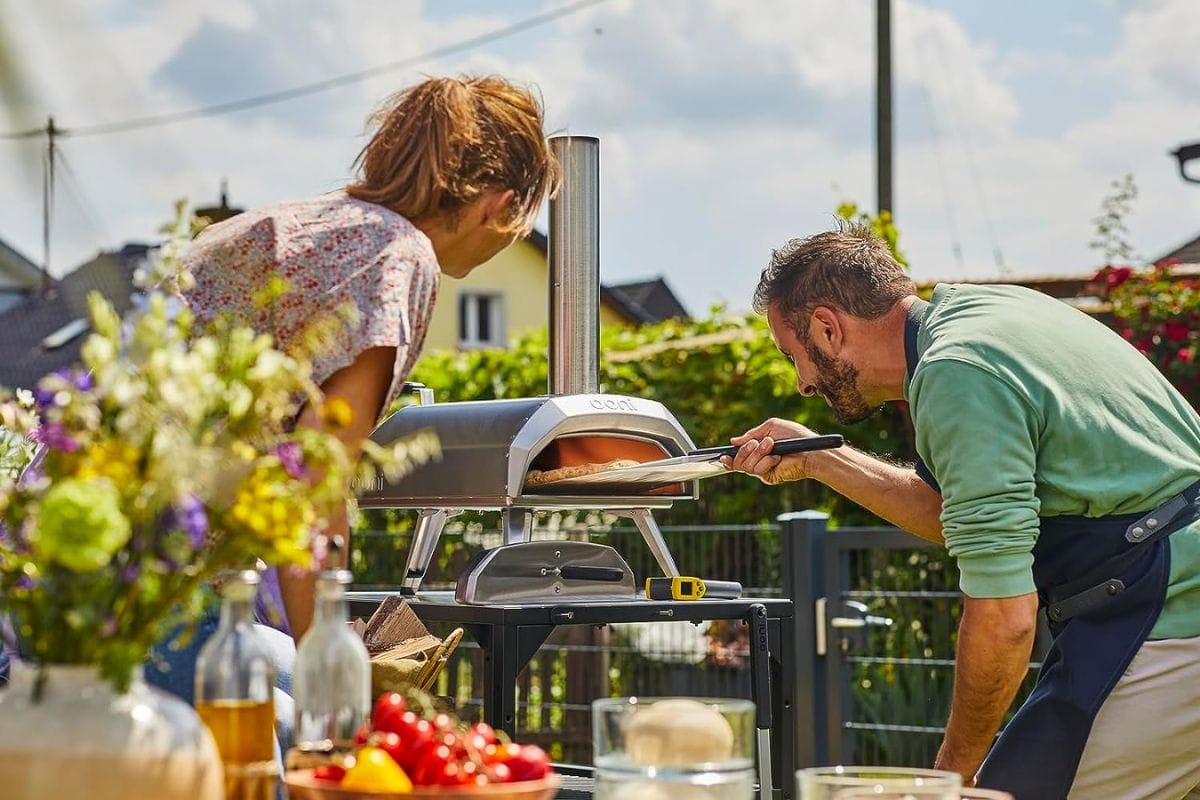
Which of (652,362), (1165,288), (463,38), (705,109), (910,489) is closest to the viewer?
(910,489)

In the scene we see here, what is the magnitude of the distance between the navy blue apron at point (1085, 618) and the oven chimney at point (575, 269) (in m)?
1.42

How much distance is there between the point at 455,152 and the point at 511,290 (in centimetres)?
2314

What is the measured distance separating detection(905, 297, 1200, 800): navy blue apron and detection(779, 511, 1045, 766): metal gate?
2384 millimetres

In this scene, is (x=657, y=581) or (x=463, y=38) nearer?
(x=657, y=581)

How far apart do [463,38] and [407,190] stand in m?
13.3

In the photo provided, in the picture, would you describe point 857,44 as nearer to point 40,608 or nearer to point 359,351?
point 359,351

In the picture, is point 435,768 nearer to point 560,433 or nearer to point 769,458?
point 769,458

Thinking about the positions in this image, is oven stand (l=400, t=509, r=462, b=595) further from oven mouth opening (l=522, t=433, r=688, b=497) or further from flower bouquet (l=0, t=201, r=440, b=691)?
flower bouquet (l=0, t=201, r=440, b=691)

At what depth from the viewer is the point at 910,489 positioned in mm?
2900

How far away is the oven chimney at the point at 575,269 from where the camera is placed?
3.71m

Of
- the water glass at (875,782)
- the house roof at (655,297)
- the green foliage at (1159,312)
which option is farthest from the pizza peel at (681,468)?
the house roof at (655,297)

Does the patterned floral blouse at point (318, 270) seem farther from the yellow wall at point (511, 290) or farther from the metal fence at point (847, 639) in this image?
the yellow wall at point (511, 290)

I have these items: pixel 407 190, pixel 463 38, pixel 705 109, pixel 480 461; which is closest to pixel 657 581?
pixel 480 461

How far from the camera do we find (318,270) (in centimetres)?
220
